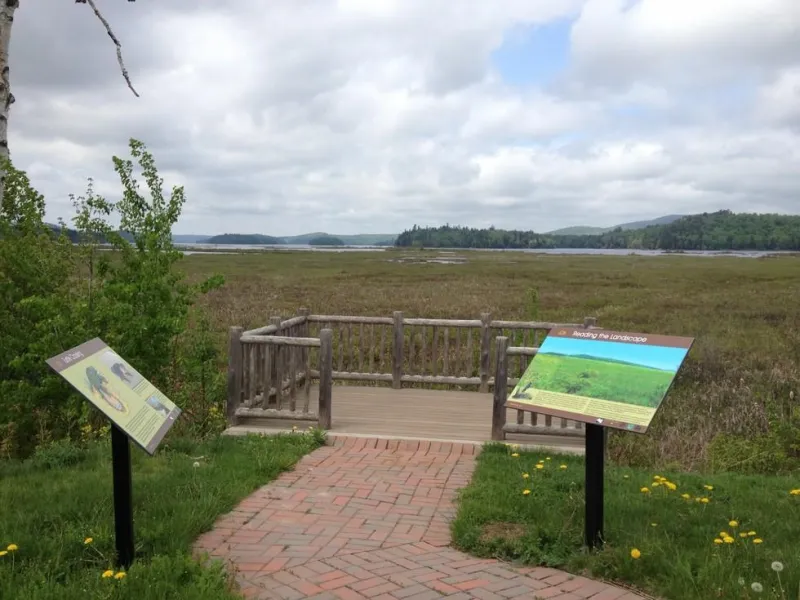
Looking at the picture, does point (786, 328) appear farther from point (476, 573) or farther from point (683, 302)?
point (476, 573)

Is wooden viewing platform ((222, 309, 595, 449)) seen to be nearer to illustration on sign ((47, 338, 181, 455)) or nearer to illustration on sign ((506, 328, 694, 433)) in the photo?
illustration on sign ((506, 328, 694, 433))

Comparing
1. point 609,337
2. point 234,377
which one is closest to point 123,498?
point 609,337

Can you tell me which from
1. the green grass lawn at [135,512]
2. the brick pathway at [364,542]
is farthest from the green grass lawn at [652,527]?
the green grass lawn at [135,512]

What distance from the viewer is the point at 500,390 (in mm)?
7418

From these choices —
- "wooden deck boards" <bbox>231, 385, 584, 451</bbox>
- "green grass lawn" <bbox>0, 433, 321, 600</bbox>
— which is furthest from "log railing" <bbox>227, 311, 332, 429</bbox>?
"green grass lawn" <bbox>0, 433, 321, 600</bbox>

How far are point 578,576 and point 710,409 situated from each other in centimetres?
726

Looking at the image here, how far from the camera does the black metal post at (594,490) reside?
4.52 metres

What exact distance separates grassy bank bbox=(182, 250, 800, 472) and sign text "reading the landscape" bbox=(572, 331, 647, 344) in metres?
3.41

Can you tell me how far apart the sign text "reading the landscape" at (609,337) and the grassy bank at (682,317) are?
11.2ft

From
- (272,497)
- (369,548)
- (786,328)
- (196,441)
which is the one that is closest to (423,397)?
(196,441)

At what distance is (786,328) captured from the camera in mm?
21297

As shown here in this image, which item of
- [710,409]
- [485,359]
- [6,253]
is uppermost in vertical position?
[6,253]

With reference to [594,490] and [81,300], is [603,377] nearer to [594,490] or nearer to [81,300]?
[594,490]

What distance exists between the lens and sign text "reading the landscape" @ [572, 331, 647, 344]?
183 inches
